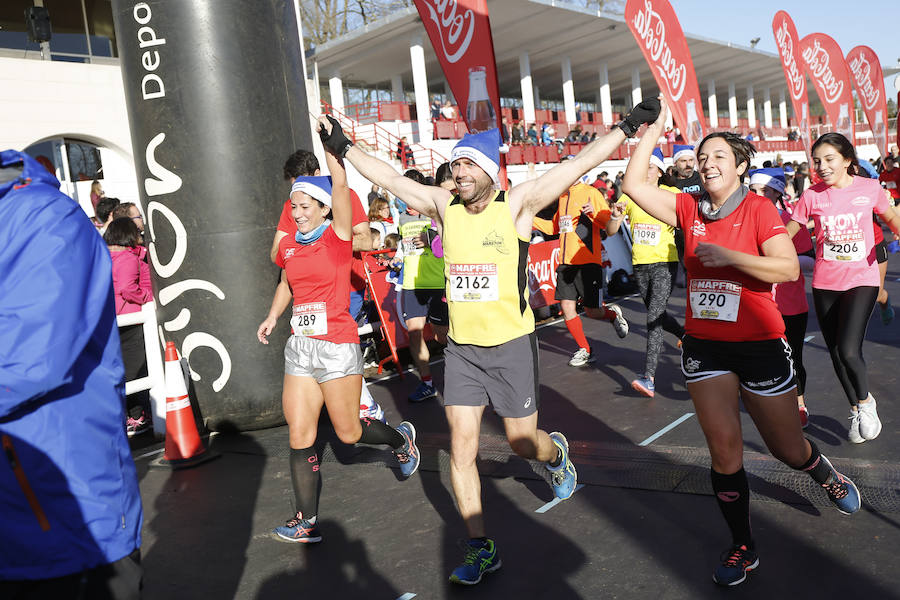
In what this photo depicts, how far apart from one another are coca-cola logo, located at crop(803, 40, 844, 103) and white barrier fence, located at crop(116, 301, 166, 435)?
44.6ft

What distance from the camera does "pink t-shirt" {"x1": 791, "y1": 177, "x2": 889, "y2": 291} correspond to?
5223 mm

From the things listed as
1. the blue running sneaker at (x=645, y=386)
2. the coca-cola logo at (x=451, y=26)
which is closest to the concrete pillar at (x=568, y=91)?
the coca-cola logo at (x=451, y=26)

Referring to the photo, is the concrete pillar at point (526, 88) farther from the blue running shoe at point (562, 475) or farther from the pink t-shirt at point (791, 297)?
the blue running shoe at point (562, 475)

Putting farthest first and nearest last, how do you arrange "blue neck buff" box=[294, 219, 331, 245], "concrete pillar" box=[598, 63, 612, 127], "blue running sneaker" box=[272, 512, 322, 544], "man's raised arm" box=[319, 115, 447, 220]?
"concrete pillar" box=[598, 63, 612, 127]
"blue neck buff" box=[294, 219, 331, 245]
"blue running sneaker" box=[272, 512, 322, 544]
"man's raised arm" box=[319, 115, 447, 220]

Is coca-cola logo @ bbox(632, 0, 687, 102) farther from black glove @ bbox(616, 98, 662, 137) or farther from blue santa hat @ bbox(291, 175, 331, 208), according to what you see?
blue santa hat @ bbox(291, 175, 331, 208)

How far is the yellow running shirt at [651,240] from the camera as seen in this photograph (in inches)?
282

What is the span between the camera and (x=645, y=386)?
6.83 meters

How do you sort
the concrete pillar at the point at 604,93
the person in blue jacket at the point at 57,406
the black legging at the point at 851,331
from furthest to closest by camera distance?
the concrete pillar at the point at 604,93 → the black legging at the point at 851,331 → the person in blue jacket at the point at 57,406

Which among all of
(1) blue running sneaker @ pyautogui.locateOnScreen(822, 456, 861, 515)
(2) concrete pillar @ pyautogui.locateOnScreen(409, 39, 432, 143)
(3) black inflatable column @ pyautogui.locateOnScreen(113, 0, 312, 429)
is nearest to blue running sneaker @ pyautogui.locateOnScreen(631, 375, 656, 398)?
(1) blue running sneaker @ pyautogui.locateOnScreen(822, 456, 861, 515)

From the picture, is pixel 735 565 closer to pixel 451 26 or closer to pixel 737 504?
pixel 737 504

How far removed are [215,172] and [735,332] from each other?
4471 mm

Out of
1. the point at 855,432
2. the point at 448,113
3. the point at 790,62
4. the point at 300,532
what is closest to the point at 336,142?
the point at 300,532

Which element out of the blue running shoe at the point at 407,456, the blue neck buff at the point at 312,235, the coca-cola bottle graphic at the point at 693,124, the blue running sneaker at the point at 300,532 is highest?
the coca-cola bottle graphic at the point at 693,124

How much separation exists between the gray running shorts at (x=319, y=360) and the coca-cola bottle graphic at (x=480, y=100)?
4.54 metres
